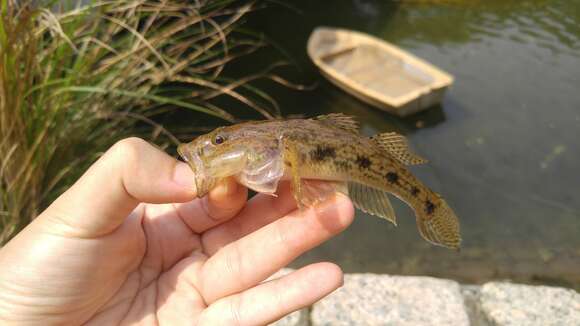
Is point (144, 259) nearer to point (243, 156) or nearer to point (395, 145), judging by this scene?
point (243, 156)

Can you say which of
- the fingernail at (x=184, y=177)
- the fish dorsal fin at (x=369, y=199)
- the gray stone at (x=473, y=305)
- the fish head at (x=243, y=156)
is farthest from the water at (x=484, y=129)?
the fingernail at (x=184, y=177)

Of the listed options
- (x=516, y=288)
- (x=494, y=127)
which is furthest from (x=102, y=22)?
(x=494, y=127)

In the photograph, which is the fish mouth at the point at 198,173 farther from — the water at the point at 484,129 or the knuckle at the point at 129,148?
the water at the point at 484,129

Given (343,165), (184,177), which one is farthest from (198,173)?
(343,165)

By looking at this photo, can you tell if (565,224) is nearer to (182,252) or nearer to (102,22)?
(182,252)

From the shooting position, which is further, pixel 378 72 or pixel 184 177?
pixel 378 72

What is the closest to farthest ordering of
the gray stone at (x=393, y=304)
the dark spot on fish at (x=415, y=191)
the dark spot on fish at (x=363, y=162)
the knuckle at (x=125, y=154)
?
the knuckle at (x=125, y=154)
the dark spot on fish at (x=363, y=162)
the dark spot on fish at (x=415, y=191)
the gray stone at (x=393, y=304)
